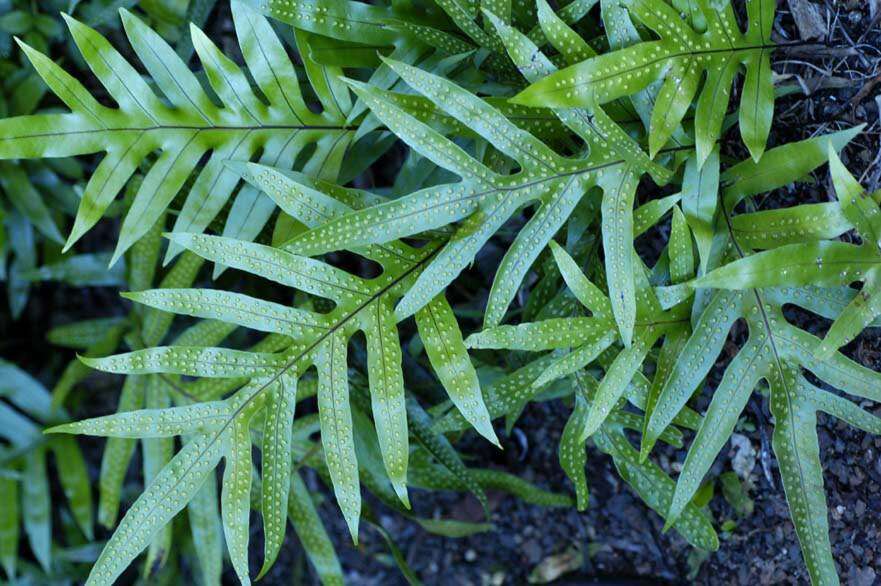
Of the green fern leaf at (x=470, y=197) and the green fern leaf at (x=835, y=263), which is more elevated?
the green fern leaf at (x=470, y=197)

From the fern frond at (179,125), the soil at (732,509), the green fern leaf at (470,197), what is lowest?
the soil at (732,509)

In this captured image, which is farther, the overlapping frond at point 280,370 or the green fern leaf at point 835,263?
the overlapping frond at point 280,370

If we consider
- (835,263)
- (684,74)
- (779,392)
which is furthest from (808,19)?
(779,392)

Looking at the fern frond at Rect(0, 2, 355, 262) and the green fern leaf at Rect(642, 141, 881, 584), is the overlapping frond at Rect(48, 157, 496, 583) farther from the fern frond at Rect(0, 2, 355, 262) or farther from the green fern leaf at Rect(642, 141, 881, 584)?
the green fern leaf at Rect(642, 141, 881, 584)

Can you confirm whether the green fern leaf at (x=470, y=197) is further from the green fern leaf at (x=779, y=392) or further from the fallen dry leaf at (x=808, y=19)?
the fallen dry leaf at (x=808, y=19)

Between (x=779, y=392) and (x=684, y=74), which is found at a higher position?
(x=684, y=74)

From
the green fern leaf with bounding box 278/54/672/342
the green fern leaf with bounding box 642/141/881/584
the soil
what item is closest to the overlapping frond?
the green fern leaf with bounding box 278/54/672/342

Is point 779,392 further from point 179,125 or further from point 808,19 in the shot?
point 179,125

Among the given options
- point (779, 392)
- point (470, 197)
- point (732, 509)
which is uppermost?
point (470, 197)

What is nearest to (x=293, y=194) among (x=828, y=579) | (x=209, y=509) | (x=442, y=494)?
(x=209, y=509)

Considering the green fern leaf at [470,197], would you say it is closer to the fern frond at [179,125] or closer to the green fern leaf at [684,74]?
the green fern leaf at [684,74]

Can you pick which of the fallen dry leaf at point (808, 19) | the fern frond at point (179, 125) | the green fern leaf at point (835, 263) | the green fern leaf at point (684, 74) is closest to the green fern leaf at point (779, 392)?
the green fern leaf at point (835, 263)
